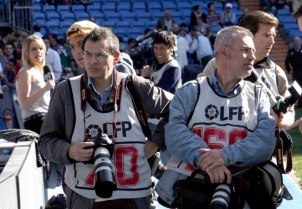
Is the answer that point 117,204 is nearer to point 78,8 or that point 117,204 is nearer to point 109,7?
point 78,8

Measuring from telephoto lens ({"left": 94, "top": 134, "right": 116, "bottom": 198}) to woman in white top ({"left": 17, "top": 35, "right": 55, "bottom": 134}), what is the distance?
3.70 meters

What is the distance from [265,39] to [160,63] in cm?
375

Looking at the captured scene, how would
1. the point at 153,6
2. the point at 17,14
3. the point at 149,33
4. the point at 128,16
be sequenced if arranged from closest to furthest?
1. the point at 149,33
2. the point at 17,14
3. the point at 128,16
4. the point at 153,6

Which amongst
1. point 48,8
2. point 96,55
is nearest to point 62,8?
point 48,8

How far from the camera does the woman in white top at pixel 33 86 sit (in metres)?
8.24

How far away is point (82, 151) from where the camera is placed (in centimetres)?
460

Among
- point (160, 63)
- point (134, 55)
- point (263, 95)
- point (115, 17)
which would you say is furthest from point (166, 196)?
point (115, 17)

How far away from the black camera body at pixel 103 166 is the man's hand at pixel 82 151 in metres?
0.04

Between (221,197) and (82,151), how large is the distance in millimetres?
772

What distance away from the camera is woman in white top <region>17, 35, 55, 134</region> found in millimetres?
8242

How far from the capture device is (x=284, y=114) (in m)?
→ 4.98

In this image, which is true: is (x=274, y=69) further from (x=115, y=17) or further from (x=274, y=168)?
(x=115, y=17)

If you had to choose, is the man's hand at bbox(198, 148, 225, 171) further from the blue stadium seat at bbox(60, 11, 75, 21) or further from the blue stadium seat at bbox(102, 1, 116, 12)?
the blue stadium seat at bbox(102, 1, 116, 12)

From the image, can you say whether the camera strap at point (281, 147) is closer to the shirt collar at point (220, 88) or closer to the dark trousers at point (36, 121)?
the shirt collar at point (220, 88)
